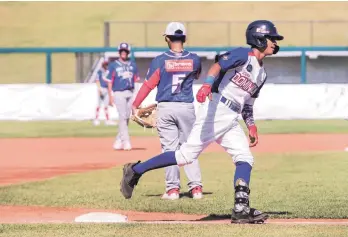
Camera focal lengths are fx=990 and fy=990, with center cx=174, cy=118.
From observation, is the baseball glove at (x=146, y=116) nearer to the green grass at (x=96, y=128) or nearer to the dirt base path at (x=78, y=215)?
the dirt base path at (x=78, y=215)

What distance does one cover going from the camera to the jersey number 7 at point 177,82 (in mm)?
11523

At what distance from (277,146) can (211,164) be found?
181 inches

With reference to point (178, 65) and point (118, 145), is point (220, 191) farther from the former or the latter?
point (118, 145)

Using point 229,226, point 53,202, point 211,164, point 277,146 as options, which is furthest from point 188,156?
point 277,146

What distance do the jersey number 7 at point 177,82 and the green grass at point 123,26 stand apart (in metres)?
52.8

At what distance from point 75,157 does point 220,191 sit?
22.3 feet

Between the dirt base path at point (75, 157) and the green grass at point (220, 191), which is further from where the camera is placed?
the green grass at point (220, 191)

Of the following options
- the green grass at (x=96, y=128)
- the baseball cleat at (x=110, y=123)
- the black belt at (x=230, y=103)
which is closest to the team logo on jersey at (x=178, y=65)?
the black belt at (x=230, y=103)

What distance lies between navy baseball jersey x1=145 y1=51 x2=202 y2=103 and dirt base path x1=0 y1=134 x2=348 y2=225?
1481mm

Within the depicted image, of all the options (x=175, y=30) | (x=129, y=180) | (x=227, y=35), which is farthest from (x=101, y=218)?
(x=227, y=35)

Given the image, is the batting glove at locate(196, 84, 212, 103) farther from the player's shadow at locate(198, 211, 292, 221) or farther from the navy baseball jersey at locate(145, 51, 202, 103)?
the navy baseball jersey at locate(145, 51, 202, 103)

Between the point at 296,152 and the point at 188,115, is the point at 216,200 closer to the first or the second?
the point at 188,115

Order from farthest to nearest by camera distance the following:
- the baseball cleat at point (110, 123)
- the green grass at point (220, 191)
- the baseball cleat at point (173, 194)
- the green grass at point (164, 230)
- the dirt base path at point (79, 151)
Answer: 1. the baseball cleat at point (110, 123)
2. the dirt base path at point (79, 151)
3. the baseball cleat at point (173, 194)
4. the green grass at point (220, 191)
5. the green grass at point (164, 230)

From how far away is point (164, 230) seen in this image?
8.88 metres
